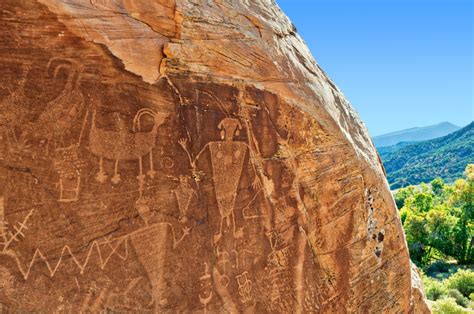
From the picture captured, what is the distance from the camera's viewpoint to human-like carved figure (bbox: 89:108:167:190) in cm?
401

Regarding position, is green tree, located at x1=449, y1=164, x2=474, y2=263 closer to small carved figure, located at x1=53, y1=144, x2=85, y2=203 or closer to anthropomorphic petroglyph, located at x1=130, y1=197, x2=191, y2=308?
anthropomorphic petroglyph, located at x1=130, y1=197, x2=191, y2=308

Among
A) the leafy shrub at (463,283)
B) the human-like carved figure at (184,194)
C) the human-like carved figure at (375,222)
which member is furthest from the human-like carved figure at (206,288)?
the leafy shrub at (463,283)

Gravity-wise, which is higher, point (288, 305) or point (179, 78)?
point (179, 78)

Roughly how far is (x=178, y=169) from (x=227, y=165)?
0.59 m

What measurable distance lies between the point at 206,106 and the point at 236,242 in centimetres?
146

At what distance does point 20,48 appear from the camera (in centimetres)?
375

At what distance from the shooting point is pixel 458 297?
55.2 ft

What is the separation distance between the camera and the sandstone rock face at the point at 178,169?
374 cm

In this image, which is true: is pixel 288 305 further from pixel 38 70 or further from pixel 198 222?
pixel 38 70

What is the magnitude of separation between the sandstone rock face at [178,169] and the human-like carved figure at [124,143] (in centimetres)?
1

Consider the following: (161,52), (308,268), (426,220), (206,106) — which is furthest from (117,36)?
(426,220)

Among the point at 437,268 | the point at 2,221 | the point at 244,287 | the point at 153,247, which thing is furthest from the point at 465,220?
the point at 2,221

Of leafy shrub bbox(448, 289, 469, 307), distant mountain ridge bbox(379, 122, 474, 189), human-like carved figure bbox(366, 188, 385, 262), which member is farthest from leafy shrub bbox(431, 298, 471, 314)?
distant mountain ridge bbox(379, 122, 474, 189)

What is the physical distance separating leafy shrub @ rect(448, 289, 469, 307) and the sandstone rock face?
12.7 meters
